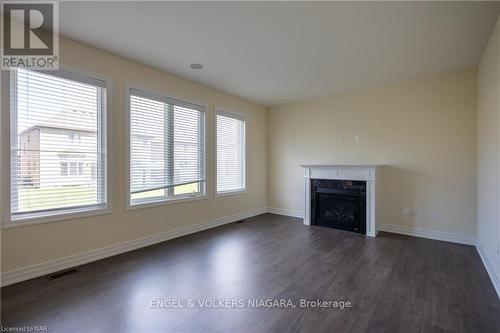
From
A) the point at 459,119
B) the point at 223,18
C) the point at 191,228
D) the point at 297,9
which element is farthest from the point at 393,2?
the point at 191,228

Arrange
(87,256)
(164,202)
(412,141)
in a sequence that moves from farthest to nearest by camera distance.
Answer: (412,141) < (164,202) < (87,256)

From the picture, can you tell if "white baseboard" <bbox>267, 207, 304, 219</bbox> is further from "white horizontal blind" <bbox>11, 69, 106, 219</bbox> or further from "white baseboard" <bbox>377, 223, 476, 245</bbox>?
"white horizontal blind" <bbox>11, 69, 106, 219</bbox>

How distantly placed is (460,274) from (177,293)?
10.1ft

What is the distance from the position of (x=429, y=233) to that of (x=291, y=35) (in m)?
3.85

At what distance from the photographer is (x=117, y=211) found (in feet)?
→ 11.1

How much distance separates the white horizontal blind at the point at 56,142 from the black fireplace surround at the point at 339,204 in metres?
3.70

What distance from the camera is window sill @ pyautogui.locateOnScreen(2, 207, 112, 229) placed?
2.57 m

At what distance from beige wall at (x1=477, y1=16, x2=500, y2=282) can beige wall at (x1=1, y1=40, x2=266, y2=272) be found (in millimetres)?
3969

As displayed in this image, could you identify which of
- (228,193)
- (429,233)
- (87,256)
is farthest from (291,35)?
(429,233)

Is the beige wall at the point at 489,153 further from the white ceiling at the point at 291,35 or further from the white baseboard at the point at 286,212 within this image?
the white baseboard at the point at 286,212

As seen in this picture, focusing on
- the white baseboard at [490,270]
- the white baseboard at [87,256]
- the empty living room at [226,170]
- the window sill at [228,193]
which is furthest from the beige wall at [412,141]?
the white baseboard at [87,256]

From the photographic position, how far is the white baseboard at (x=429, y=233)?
3.80 m

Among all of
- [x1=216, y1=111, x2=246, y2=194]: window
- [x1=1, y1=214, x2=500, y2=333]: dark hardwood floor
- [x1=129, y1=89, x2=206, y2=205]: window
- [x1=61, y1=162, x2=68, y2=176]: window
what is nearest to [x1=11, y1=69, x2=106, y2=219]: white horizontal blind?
[x1=61, y1=162, x2=68, y2=176]: window

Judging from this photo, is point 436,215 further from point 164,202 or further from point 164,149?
point 164,149
